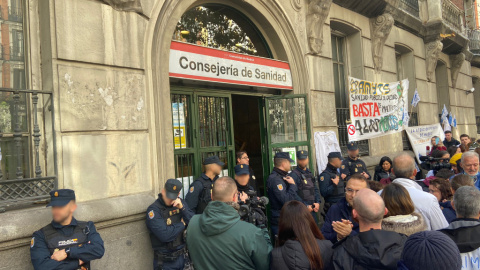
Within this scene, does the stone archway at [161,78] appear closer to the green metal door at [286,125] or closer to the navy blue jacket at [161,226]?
the navy blue jacket at [161,226]

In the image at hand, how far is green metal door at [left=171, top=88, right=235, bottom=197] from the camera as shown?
5.93 metres

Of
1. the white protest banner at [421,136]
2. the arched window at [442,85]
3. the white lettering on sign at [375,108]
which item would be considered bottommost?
the white protest banner at [421,136]

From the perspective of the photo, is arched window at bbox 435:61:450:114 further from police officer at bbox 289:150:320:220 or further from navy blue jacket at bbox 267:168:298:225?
navy blue jacket at bbox 267:168:298:225

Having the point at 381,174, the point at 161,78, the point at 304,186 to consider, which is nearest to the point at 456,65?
the point at 381,174

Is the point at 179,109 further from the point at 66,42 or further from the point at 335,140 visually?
the point at 335,140

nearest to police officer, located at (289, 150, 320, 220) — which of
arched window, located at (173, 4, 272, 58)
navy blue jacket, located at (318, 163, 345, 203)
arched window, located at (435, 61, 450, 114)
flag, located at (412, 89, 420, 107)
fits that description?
navy blue jacket, located at (318, 163, 345, 203)

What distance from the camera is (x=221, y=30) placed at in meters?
6.95

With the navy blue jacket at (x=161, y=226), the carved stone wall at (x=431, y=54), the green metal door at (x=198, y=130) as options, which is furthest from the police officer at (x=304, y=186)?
the carved stone wall at (x=431, y=54)

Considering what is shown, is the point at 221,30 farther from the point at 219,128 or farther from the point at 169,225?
the point at 169,225

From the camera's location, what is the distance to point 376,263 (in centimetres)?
222

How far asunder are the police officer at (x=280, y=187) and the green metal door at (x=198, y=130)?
1.37m

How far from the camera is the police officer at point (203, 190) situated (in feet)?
15.7

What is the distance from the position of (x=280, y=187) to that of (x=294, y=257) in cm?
277

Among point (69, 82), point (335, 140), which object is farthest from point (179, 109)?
point (335, 140)
